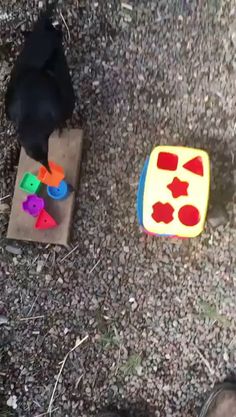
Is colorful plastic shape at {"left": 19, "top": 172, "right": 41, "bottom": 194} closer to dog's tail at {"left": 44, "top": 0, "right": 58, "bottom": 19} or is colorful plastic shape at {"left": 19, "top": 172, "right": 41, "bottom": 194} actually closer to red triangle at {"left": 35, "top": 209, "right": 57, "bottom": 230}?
red triangle at {"left": 35, "top": 209, "right": 57, "bottom": 230}

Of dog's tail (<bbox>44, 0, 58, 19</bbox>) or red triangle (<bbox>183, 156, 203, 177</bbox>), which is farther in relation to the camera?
dog's tail (<bbox>44, 0, 58, 19</bbox>)

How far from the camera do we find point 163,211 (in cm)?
184

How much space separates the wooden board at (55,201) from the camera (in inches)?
81.2

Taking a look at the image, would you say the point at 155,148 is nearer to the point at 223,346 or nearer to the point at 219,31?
the point at 219,31

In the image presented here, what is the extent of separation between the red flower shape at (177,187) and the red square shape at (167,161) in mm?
39

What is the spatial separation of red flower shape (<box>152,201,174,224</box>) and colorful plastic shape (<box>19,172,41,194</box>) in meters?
0.42

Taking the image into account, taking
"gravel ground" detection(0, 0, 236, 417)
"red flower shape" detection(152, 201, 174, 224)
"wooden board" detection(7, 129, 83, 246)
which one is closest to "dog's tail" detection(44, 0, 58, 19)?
"gravel ground" detection(0, 0, 236, 417)

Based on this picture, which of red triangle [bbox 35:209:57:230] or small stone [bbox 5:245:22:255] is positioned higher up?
red triangle [bbox 35:209:57:230]

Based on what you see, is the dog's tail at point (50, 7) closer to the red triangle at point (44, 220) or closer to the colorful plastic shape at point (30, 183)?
the colorful plastic shape at point (30, 183)

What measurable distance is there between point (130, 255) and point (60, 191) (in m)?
0.29

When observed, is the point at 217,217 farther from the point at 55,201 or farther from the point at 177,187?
the point at 55,201

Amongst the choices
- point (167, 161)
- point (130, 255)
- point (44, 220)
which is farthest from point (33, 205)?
point (167, 161)

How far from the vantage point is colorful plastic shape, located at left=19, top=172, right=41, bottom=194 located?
2.06 metres

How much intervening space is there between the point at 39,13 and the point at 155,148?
0.65 meters
